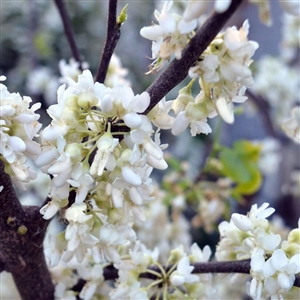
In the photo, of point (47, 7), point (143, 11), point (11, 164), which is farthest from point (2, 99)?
point (143, 11)

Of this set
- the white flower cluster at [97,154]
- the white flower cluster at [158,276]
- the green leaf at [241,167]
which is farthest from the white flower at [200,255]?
the green leaf at [241,167]

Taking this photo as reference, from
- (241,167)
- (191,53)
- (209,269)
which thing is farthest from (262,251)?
(241,167)

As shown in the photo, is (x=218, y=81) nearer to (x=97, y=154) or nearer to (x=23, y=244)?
(x=97, y=154)

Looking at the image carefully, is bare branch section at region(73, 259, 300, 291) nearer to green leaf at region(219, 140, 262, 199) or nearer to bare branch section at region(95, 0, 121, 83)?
bare branch section at region(95, 0, 121, 83)

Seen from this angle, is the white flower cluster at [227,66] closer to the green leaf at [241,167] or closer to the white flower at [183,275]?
the white flower at [183,275]

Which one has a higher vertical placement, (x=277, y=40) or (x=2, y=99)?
(x=2, y=99)

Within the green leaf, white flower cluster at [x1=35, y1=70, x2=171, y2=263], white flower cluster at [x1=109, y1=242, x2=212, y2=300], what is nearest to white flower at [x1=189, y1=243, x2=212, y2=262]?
white flower cluster at [x1=109, y1=242, x2=212, y2=300]

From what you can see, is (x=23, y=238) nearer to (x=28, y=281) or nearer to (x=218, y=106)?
(x=28, y=281)
